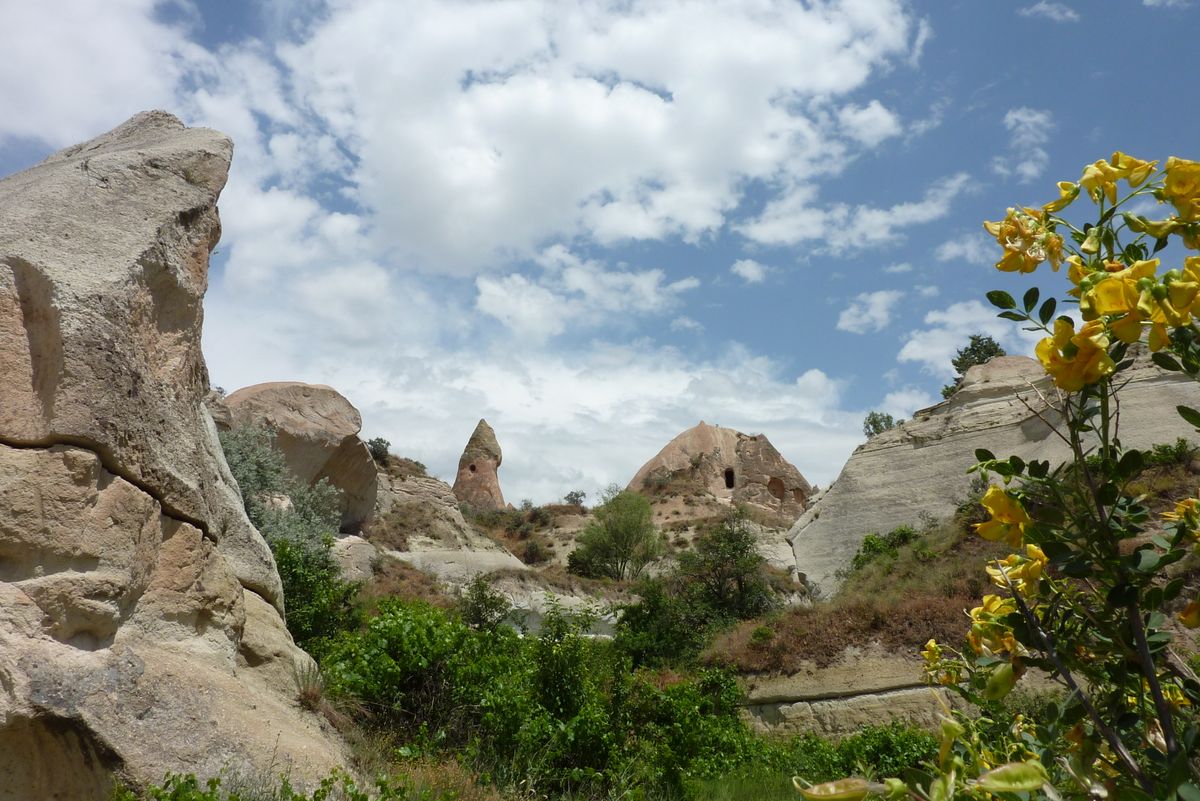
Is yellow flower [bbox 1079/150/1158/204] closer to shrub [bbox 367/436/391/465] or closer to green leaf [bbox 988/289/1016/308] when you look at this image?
green leaf [bbox 988/289/1016/308]

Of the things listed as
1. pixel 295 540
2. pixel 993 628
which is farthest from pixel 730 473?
pixel 993 628

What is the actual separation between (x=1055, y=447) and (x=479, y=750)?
19000mm

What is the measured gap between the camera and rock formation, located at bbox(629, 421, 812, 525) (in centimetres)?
4669

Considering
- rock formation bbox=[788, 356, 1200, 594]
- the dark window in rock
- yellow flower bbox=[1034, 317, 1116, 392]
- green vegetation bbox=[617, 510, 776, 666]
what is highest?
the dark window in rock

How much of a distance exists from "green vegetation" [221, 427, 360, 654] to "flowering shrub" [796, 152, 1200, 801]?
21.7 ft

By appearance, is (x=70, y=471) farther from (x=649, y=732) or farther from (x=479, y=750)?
(x=649, y=732)

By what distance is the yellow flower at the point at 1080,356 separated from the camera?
1176 millimetres

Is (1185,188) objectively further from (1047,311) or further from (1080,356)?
(1080,356)

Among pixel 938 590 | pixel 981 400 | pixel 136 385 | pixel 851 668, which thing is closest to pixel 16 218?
pixel 136 385

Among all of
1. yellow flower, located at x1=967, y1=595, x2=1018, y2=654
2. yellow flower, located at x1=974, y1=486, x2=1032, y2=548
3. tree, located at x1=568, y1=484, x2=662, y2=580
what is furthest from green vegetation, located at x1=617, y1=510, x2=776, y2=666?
yellow flower, located at x1=974, y1=486, x2=1032, y2=548

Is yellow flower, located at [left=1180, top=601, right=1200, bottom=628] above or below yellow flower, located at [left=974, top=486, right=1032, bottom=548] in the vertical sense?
below

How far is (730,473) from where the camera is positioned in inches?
1971

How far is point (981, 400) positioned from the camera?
23.4 meters

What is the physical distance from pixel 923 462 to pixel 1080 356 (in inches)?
924
